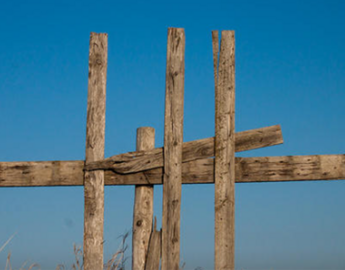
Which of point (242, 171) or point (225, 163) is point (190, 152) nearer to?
point (225, 163)

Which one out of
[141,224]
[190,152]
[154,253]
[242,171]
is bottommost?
[154,253]

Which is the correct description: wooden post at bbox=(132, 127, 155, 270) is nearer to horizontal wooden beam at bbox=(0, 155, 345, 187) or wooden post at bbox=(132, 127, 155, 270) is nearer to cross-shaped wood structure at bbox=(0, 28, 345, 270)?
cross-shaped wood structure at bbox=(0, 28, 345, 270)

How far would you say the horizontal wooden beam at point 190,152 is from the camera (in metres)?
6.01

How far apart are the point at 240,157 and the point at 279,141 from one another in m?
0.52

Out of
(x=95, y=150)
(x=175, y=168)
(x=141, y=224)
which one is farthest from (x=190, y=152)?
(x=95, y=150)

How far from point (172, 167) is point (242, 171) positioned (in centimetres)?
83

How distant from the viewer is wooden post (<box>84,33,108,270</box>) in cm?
607

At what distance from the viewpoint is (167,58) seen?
6176 mm

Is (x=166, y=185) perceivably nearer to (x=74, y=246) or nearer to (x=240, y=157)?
(x=240, y=157)

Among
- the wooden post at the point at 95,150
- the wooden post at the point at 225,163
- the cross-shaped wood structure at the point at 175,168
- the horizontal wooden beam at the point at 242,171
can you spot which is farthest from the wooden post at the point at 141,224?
the wooden post at the point at 225,163

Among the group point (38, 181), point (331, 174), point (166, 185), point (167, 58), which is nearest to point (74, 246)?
point (38, 181)

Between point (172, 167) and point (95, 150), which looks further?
point (95, 150)

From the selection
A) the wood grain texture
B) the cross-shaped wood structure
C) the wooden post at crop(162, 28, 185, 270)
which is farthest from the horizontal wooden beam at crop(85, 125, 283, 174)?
the wood grain texture

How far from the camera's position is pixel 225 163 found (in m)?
5.96
